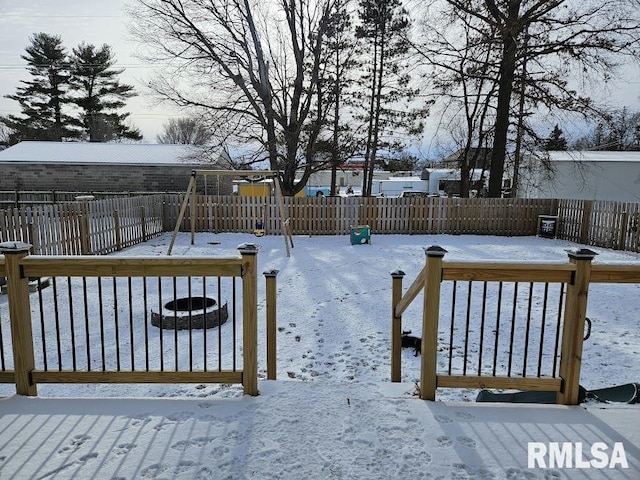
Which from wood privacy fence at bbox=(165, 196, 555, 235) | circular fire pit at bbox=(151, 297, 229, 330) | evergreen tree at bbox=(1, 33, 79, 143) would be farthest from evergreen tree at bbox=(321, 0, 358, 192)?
evergreen tree at bbox=(1, 33, 79, 143)

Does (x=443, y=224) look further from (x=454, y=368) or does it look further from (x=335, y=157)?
(x=454, y=368)

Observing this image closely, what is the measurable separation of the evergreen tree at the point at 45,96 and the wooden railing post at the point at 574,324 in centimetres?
3743

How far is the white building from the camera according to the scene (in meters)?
22.5

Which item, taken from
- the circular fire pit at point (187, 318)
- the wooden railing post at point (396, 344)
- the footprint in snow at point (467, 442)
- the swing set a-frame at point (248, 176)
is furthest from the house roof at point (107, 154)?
the footprint in snow at point (467, 442)

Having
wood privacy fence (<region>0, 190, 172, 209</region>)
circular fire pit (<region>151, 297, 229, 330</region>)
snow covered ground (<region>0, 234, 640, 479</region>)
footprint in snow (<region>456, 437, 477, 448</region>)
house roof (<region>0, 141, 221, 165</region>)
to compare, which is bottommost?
circular fire pit (<region>151, 297, 229, 330</region>)

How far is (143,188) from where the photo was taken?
20.8 metres

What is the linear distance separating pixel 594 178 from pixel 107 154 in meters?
26.1

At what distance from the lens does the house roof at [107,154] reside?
20.4 m

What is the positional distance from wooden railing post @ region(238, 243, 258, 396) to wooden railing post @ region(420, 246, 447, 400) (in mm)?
1141

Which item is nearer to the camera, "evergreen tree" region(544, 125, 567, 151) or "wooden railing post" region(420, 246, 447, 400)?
"wooden railing post" region(420, 246, 447, 400)

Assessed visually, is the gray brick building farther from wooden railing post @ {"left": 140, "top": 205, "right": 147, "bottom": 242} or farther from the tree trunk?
the tree trunk

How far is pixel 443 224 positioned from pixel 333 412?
42.9 feet

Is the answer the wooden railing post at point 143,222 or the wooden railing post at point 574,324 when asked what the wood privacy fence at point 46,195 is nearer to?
the wooden railing post at point 143,222

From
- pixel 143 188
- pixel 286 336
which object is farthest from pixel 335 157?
pixel 286 336
